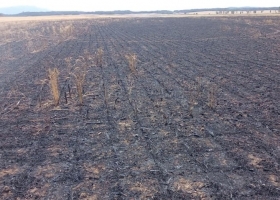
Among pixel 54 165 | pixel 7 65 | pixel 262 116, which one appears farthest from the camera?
pixel 7 65

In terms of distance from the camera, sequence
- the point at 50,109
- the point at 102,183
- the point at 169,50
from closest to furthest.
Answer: the point at 102,183 < the point at 50,109 < the point at 169,50

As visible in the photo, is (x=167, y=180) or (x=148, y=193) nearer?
(x=148, y=193)

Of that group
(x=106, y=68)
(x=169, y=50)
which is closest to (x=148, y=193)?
(x=106, y=68)

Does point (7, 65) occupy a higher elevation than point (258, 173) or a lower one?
higher

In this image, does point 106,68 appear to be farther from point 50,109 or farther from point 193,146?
point 193,146

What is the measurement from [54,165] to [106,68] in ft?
27.3

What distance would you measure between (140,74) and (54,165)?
23.3 feet

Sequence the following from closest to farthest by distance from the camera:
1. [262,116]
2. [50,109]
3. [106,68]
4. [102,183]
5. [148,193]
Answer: [148,193] → [102,183] → [262,116] → [50,109] → [106,68]

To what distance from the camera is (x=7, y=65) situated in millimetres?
15117

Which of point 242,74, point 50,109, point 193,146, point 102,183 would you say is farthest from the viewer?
point 242,74

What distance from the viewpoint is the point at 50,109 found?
8.34 metres

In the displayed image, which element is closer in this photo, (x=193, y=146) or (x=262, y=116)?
(x=193, y=146)

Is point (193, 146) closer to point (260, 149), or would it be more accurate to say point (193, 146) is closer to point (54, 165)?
point (260, 149)

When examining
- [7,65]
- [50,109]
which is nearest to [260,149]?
[50,109]
